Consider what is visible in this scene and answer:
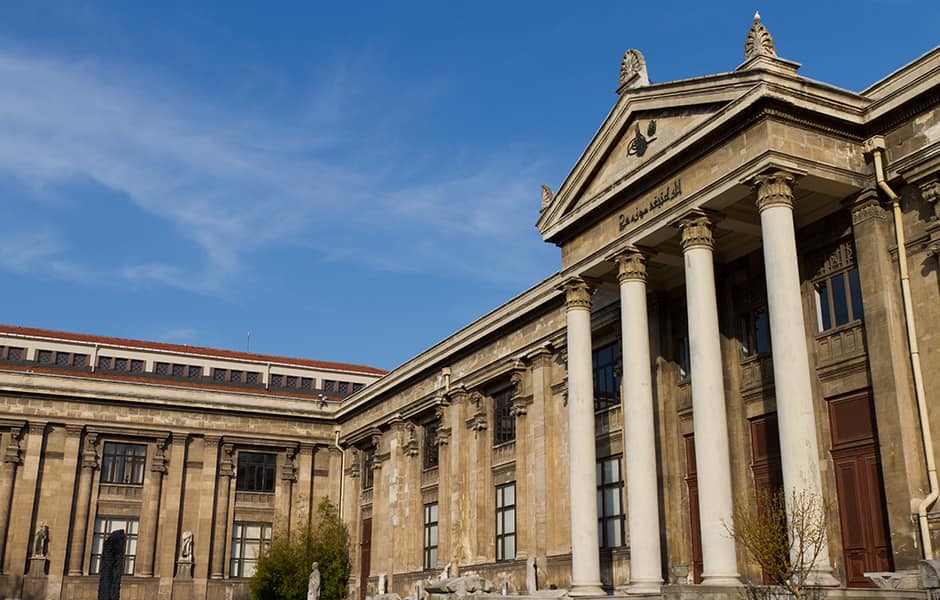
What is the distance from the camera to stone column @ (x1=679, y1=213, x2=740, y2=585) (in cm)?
2141

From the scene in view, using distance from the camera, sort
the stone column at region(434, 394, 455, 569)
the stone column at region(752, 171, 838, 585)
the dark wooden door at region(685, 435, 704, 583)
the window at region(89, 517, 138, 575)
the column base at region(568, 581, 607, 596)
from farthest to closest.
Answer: the window at region(89, 517, 138, 575), the stone column at region(434, 394, 455, 569), the dark wooden door at region(685, 435, 704, 583), the column base at region(568, 581, 607, 596), the stone column at region(752, 171, 838, 585)

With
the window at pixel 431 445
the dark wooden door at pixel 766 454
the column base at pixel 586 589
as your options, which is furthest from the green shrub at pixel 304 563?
the dark wooden door at pixel 766 454

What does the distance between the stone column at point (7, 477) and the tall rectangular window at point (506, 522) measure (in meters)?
24.5

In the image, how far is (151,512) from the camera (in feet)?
162

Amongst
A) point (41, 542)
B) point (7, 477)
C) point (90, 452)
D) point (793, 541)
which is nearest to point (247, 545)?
point (90, 452)

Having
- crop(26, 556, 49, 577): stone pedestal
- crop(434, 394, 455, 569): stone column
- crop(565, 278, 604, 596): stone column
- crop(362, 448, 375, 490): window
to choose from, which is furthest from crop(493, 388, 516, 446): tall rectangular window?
crop(26, 556, 49, 577): stone pedestal

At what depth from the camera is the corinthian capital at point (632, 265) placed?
26.5 metres

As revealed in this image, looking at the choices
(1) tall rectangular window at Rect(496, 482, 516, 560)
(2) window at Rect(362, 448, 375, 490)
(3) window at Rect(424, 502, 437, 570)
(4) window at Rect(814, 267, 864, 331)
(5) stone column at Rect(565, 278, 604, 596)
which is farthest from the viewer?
(2) window at Rect(362, 448, 375, 490)

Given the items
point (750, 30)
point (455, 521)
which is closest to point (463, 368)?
point (455, 521)

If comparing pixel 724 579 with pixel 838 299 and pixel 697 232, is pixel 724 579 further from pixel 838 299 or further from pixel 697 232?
pixel 697 232

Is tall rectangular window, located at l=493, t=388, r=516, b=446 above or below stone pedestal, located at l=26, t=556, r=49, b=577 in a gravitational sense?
above

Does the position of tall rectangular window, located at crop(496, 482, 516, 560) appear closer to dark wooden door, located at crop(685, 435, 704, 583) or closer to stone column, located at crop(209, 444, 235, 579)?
dark wooden door, located at crop(685, 435, 704, 583)

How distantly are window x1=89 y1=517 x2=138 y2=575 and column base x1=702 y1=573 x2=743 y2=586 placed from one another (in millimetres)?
35581

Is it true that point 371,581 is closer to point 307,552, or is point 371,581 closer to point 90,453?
point 307,552
